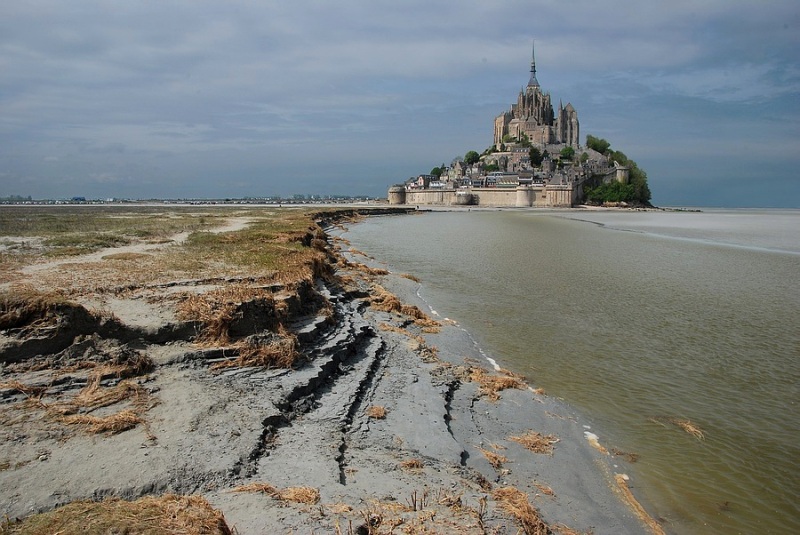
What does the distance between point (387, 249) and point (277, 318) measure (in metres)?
30.2

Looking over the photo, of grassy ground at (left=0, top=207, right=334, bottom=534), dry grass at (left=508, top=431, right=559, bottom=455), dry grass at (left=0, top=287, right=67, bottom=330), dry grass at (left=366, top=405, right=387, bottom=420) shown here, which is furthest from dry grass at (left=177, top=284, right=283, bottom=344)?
dry grass at (left=508, top=431, right=559, bottom=455)

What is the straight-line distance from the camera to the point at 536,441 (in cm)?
870

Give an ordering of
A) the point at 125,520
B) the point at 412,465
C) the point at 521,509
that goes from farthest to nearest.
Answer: the point at 412,465 → the point at 521,509 → the point at 125,520

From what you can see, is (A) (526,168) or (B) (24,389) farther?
(A) (526,168)

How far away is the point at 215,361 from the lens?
9547mm

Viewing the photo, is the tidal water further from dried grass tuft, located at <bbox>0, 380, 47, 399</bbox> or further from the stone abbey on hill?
the stone abbey on hill

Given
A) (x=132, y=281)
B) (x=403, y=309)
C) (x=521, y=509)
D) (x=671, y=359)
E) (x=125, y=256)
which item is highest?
(x=125, y=256)

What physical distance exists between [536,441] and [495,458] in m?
1.09

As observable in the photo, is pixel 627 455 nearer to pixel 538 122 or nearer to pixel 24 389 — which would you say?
pixel 24 389

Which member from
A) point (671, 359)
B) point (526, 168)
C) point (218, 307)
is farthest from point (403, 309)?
point (526, 168)

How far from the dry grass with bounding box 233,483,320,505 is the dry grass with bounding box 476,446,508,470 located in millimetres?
3017

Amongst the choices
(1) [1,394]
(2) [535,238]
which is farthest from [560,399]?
(2) [535,238]

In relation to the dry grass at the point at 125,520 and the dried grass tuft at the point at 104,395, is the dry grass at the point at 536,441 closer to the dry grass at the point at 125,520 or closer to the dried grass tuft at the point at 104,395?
the dry grass at the point at 125,520

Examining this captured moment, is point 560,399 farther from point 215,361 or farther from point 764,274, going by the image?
point 764,274
